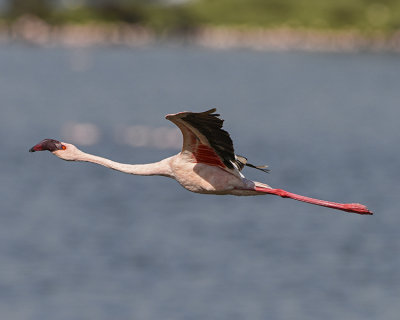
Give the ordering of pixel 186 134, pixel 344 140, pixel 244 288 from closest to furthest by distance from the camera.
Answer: pixel 186 134
pixel 244 288
pixel 344 140

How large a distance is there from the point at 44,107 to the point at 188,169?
8982 centimetres

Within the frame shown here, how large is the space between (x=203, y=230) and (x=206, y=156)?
42303mm

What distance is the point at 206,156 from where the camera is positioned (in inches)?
629

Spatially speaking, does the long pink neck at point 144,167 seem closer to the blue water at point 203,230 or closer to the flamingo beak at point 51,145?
the flamingo beak at point 51,145

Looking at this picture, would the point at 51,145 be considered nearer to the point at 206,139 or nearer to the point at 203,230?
the point at 206,139

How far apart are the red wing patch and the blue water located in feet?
94.1

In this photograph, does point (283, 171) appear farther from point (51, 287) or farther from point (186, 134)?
point (186, 134)

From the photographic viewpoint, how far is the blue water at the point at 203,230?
46844mm

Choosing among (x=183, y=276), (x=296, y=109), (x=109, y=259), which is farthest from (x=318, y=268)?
(x=296, y=109)

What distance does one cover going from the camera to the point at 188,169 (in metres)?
16.0

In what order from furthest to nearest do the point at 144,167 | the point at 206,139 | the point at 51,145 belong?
the point at 51,145 → the point at 144,167 → the point at 206,139

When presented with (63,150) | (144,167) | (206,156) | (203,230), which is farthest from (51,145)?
(203,230)

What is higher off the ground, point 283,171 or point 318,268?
point 283,171

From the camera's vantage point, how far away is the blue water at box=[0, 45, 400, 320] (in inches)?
1844
